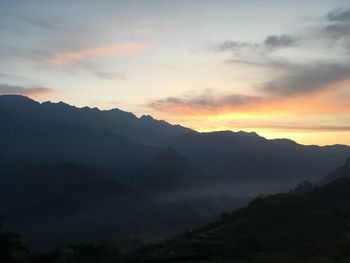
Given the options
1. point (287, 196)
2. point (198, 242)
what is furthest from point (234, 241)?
point (287, 196)

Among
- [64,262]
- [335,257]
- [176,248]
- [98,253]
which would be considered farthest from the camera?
[176,248]

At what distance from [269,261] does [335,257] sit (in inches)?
120

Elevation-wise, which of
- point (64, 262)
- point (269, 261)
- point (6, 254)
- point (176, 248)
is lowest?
point (176, 248)

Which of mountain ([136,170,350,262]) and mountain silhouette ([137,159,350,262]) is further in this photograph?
mountain silhouette ([137,159,350,262])

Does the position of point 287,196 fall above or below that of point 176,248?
above

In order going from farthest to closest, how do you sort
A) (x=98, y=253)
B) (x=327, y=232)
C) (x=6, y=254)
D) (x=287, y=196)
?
(x=287, y=196) → (x=327, y=232) → (x=98, y=253) → (x=6, y=254)

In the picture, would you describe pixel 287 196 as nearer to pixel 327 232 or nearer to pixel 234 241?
pixel 327 232

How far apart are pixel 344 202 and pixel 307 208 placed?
27.7 meters

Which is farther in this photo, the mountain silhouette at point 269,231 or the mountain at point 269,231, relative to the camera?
the mountain silhouette at point 269,231

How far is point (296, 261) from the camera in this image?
22516 millimetres

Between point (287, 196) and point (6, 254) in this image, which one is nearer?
point (6, 254)

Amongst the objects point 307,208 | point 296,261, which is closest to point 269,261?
point 296,261

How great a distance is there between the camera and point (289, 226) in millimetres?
138625

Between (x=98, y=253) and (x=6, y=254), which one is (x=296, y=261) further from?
(x=98, y=253)
